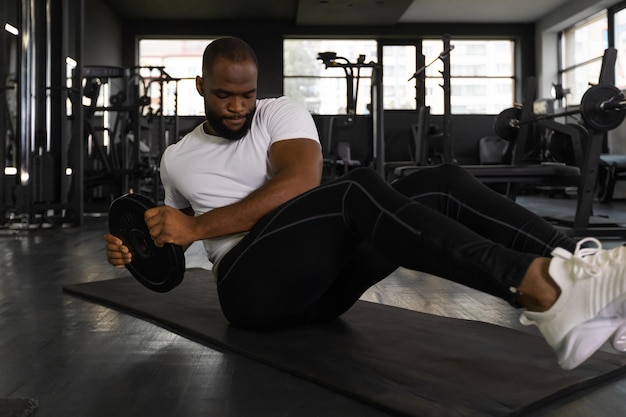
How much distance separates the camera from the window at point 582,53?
829cm

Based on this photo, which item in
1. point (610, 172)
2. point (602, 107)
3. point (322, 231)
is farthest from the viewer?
point (610, 172)

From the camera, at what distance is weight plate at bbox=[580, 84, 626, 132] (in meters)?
3.34

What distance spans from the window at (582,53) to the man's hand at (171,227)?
7.90m

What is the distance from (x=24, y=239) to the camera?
369 cm

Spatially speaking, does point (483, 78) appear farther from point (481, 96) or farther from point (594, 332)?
point (594, 332)

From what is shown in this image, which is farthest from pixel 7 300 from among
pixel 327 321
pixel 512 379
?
pixel 512 379

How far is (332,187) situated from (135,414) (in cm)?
47

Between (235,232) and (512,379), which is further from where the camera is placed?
(235,232)

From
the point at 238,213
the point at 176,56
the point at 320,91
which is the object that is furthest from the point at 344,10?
the point at 238,213

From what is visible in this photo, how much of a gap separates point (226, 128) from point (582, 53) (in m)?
8.86

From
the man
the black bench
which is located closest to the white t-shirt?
the man

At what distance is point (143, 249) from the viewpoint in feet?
4.04

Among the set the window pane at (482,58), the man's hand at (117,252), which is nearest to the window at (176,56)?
the window pane at (482,58)

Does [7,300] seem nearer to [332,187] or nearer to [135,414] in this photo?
[135,414]
